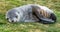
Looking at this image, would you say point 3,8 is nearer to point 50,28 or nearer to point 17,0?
point 17,0

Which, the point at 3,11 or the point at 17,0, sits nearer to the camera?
the point at 3,11

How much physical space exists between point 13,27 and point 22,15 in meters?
0.88

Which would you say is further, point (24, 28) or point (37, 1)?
point (37, 1)

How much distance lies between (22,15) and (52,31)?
141 cm

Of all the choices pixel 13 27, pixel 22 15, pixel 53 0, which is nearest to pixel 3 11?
pixel 22 15

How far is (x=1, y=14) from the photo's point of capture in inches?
392

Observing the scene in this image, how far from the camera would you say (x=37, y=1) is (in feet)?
41.8

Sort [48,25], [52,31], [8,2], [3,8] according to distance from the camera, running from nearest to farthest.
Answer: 1. [52,31]
2. [48,25]
3. [3,8]
4. [8,2]

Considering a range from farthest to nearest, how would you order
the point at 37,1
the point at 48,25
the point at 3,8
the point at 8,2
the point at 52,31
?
the point at 37,1, the point at 8,2, the point at 3,8, the point at 48,25, the point at 52,31

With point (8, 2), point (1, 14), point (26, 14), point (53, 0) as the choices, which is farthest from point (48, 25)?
point (53, 0)

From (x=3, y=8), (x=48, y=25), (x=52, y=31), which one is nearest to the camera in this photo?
(x=52, y=31)

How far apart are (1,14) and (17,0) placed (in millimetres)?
2709

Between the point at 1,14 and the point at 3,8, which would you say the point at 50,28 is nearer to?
the point at 1,14

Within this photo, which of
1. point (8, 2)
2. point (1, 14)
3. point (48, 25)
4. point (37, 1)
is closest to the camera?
point (48, 25)
